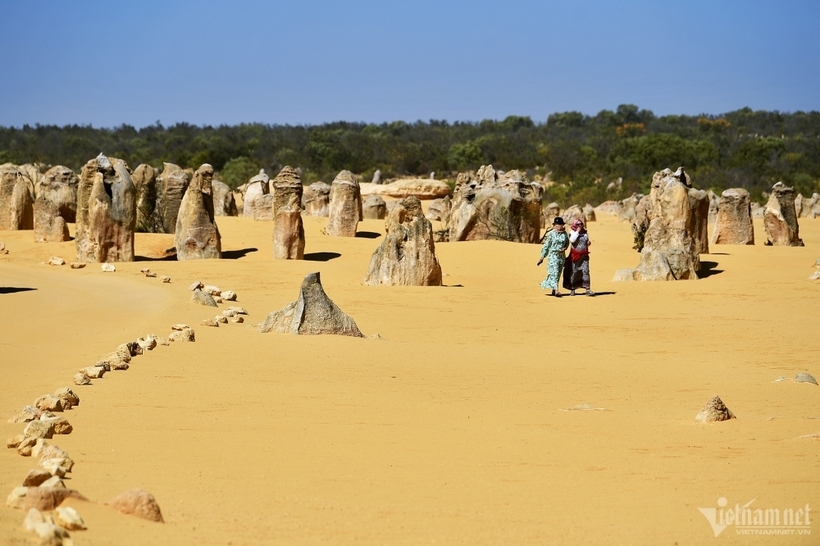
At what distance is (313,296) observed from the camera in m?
10.4

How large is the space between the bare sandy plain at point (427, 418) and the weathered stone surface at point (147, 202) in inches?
323

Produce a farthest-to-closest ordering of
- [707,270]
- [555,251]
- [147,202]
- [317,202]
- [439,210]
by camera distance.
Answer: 1. [317,202]
2. [439,210]
3. [147,202]
4. [707,270]
5. [555,251]

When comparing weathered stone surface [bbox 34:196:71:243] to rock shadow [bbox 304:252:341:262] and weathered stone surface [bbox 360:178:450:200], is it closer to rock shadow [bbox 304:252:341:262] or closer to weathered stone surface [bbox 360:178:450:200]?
rock shadow [bbox 304:252:341:262]

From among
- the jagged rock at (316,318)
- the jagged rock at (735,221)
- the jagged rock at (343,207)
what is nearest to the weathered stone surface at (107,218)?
the jagged rock at (343,207)

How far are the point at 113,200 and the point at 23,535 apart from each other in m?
15.3

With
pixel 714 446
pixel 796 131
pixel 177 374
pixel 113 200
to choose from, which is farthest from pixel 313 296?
pixel 796 131

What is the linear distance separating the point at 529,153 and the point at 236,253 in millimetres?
39947

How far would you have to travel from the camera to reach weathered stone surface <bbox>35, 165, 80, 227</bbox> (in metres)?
24.0

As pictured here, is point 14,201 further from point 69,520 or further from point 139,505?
point 69,520

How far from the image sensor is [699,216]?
20.0 m

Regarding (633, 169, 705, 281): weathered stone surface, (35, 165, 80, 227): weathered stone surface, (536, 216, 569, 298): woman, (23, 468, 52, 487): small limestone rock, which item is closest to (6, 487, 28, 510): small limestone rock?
(23, 468, 52, 487): small limestone rock

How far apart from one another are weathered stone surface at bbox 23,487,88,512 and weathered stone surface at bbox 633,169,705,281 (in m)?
14.1

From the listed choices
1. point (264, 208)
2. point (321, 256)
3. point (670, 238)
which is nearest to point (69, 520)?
point (670, 238)

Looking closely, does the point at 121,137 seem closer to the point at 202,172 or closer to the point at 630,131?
the point at 630,131
